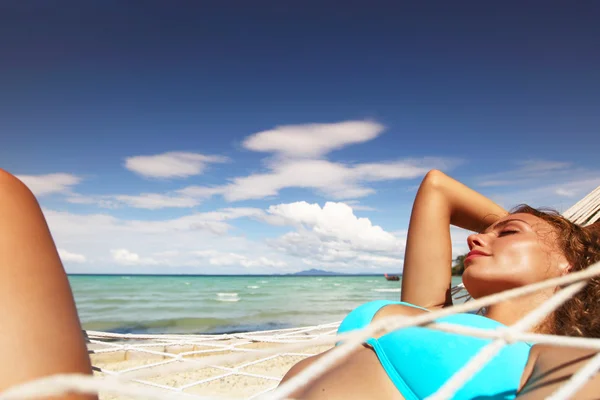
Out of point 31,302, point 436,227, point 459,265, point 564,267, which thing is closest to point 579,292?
point 564,267

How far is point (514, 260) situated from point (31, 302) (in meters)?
1.03

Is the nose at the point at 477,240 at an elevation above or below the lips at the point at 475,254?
above

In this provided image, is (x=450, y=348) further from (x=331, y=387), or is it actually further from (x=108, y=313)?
(x=108, y=313)

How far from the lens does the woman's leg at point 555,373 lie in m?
0.54

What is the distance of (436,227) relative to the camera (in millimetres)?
1407

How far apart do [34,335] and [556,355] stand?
2.44 ft

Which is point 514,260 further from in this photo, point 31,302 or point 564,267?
point 31,302

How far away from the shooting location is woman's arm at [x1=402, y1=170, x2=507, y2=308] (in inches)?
52.5

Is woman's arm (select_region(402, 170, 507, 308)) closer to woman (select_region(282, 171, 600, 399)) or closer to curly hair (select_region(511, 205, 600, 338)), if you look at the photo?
woman (select_region(282, 171, 600, 399))

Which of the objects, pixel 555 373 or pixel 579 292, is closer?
pixel 555 373

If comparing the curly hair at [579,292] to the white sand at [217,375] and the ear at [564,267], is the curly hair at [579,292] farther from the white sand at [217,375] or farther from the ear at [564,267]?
the white sand at [217,375]

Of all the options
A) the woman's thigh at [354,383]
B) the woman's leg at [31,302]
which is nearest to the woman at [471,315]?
the woman's thigh at [354,383]

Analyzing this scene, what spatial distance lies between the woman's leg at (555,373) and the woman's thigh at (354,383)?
0.26 m

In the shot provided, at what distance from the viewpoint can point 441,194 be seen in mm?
1458
